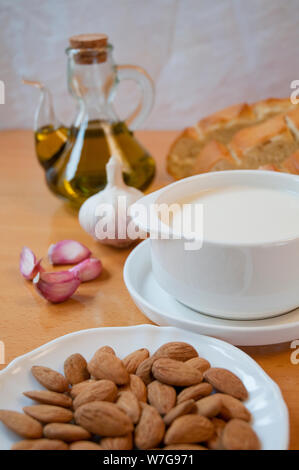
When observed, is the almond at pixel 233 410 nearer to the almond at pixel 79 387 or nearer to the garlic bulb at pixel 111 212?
the almond at pixel 79 387

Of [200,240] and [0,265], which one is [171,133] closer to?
[0,265]

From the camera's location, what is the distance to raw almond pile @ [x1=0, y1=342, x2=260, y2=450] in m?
0.40

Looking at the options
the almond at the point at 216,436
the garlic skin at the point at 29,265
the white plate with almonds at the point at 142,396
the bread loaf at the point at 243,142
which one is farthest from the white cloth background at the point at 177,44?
the almond at the point at 216,436

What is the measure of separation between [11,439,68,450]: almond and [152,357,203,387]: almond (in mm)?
99

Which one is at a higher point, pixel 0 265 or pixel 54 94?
pixel 54 94

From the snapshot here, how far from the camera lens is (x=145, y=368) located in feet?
1.56

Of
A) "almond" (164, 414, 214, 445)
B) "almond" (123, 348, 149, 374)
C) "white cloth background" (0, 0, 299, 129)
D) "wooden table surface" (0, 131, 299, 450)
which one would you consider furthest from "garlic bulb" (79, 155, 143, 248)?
"white cloth background" (0, 0, 299, 129)

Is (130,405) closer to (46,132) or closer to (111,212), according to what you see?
(111,212)

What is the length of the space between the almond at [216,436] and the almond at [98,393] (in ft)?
0.28

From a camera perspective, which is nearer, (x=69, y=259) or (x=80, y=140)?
(x=69, y=259)

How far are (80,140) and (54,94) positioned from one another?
510 mm

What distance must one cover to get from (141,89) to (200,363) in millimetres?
535
